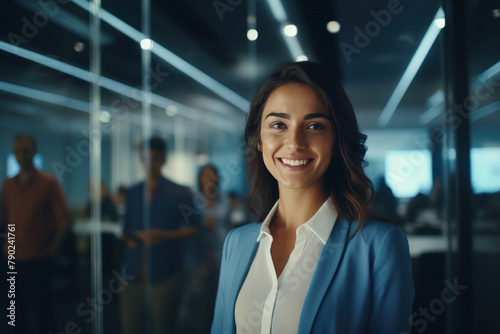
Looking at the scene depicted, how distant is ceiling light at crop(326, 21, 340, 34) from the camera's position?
10.2 feet

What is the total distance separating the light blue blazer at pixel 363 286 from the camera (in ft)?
3.79

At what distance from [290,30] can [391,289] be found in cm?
267

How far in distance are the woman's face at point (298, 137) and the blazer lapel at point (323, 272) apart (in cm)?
20

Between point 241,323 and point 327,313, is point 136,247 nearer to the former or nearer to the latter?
point 241,323

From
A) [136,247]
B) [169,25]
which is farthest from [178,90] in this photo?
→ [136,247]

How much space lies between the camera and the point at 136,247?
360 centimetres

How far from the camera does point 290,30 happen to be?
3.34 meters

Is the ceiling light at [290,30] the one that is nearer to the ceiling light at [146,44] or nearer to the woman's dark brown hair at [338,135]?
the ceiling light at [146,44]

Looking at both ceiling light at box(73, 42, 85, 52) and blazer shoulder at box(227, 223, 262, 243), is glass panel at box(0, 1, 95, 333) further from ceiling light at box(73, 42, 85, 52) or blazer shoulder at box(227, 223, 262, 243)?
blazer shoulder at box(227, 223, 262, 243)

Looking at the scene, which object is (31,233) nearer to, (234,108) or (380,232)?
(234,108)

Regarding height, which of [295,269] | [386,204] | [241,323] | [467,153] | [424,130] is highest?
[424,130]

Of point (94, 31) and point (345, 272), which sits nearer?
point (345, 272)

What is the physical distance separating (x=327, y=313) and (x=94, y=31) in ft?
10.8

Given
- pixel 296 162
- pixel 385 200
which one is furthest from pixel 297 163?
pixel 385 200
